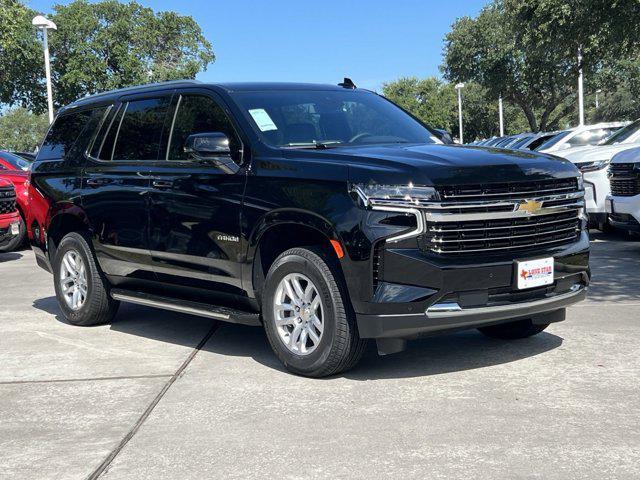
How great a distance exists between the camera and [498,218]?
16.4ft

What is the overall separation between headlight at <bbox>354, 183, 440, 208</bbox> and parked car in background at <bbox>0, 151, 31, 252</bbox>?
387 inches

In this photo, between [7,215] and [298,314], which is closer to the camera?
[298,314]

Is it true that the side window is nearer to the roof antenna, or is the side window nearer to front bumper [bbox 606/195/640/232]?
the roof antenna

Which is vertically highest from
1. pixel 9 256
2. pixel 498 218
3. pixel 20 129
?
pixel 20 129

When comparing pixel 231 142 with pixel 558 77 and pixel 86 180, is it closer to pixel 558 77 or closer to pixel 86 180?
pixel 86 180

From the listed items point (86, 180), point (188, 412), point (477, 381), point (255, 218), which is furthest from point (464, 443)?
point (86, 180)

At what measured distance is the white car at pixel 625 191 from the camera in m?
9.97

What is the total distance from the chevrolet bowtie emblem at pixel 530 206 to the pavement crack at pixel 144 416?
2.46 meters

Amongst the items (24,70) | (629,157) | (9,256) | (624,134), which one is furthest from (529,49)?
(24,70)

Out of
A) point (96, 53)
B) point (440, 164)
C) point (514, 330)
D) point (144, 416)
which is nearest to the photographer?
point (144, 416)

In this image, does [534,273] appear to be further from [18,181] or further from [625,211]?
[18,181]

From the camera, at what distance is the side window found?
6078 millimetres

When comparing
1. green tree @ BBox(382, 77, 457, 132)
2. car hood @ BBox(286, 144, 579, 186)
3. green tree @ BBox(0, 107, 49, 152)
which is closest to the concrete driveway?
car hood @ BBox(286, 144, 579, 186)

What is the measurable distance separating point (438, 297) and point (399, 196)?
62 centimetres
